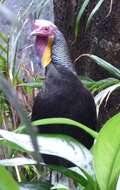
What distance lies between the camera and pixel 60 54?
5.05ft

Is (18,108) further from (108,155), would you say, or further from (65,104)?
(65,104)

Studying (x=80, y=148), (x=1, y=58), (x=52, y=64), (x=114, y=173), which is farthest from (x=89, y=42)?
(x=114, y=173)

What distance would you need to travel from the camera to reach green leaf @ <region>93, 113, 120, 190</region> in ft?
2.65

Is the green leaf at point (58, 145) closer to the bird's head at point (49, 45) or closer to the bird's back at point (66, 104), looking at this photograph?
the bird's back at point (66, 104)

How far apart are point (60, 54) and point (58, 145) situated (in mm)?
597

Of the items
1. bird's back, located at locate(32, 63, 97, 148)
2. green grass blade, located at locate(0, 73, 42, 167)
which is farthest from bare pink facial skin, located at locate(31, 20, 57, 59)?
green grass blade, located at locate(0, 73, 42, 167)

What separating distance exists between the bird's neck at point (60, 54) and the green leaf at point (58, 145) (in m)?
0.49

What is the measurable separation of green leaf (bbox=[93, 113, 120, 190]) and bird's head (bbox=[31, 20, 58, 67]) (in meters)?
0.72

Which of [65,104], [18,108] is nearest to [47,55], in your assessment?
[65,104]

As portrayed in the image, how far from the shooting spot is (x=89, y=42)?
6.66ft

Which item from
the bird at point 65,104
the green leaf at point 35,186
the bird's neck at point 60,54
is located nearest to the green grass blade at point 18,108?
the green leaf at point 35,186

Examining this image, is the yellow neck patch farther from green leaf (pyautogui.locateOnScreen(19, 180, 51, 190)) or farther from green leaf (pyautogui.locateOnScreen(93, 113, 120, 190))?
green leaf (pyautogui.locateOnScreen(93, 113, 120, 190))

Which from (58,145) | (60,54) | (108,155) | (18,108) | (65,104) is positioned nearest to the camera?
(18,108)

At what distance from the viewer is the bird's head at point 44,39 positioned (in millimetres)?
1554
